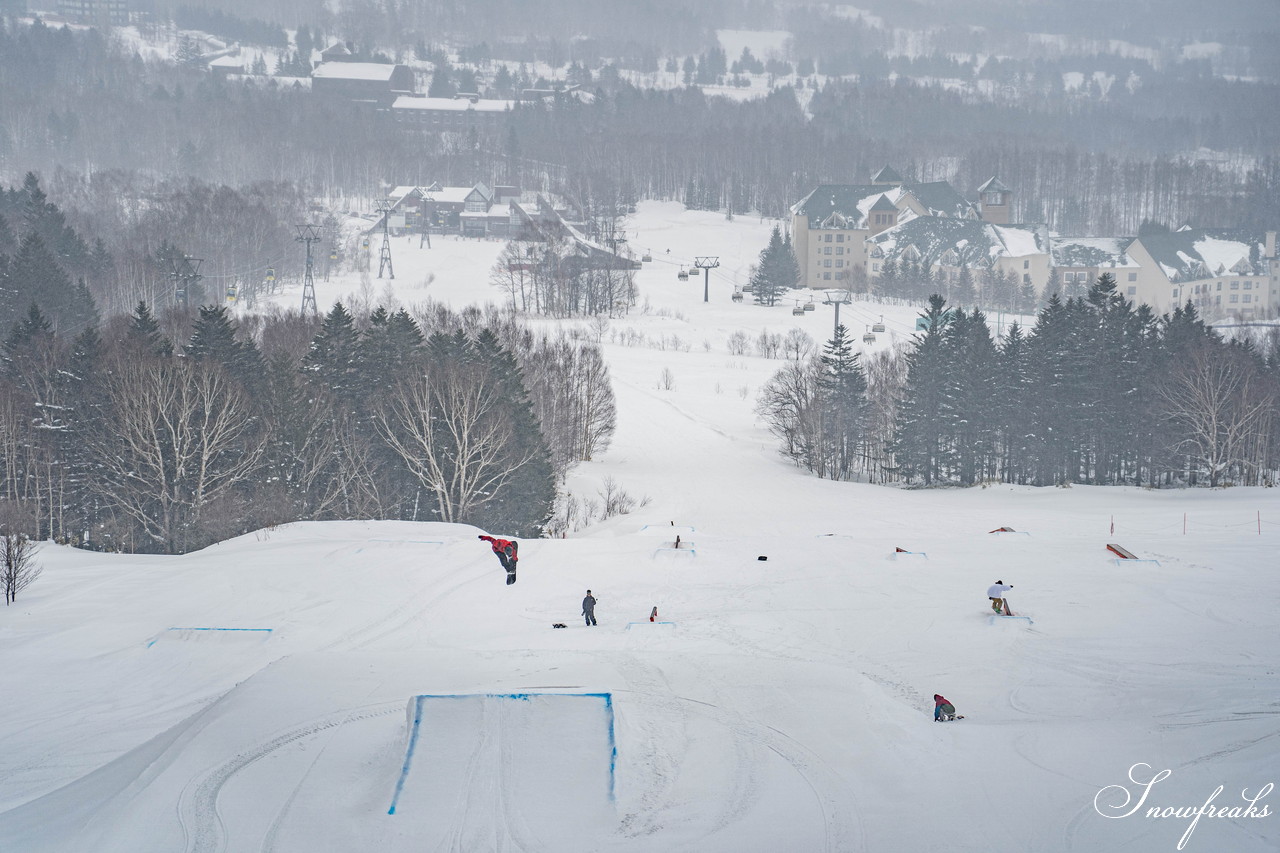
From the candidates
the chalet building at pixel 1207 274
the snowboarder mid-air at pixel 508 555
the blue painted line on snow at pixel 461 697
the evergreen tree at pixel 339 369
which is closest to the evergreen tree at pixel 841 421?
the evergreen tree at pixel 339 369

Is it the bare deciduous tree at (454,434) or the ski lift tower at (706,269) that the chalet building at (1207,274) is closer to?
the ski lift tower at (706,269)

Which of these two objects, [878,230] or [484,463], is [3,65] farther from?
[484,463]

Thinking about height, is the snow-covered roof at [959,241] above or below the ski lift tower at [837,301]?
above

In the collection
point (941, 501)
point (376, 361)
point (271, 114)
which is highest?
point (271, 114)

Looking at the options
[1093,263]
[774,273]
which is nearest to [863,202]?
[774,273]

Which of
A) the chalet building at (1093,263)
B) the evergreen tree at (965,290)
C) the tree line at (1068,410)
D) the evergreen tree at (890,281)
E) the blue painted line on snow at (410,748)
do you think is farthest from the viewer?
the chalet building at (1093,263)

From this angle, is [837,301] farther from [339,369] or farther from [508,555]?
[508,555]

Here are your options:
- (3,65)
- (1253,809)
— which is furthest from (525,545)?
(3,65)
